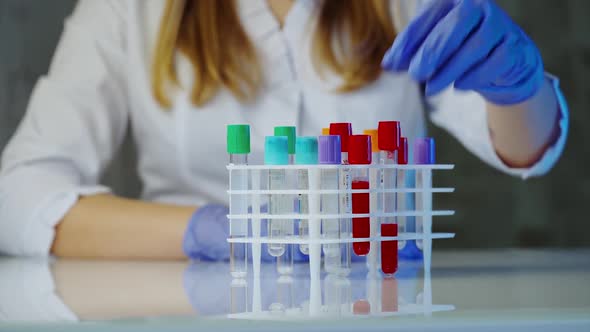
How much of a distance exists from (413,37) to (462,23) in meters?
0.07

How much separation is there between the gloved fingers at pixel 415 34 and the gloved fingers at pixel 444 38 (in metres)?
0.03

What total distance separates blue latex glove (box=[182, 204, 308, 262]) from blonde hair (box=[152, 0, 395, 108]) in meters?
0.47

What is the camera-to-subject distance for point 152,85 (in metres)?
1.88

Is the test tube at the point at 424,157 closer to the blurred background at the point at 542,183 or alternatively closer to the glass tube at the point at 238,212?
the glass tube at the point at 238,212

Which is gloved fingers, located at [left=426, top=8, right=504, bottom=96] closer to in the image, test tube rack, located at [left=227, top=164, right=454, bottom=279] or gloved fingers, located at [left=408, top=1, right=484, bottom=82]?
gloved fingers, located at [left=408, top=1, right=484, bottom=82]

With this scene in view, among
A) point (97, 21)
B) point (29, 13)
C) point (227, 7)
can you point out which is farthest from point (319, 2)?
point (29, 13)

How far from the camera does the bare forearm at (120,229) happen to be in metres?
1.49

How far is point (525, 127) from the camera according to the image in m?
1.55

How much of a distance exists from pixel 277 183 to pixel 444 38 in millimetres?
276

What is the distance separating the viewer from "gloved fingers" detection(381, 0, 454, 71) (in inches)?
40.5

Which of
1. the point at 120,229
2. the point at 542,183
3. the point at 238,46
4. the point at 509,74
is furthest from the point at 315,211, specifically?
the point at 542,183

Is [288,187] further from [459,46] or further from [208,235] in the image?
[208,235]

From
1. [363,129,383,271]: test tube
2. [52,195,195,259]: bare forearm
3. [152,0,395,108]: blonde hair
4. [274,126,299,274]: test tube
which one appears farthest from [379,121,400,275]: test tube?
[152,0,395,108]: blonde hair

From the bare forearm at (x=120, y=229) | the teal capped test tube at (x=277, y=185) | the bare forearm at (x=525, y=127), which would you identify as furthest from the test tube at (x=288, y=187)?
the bare forearm at (x=525, y=127)
